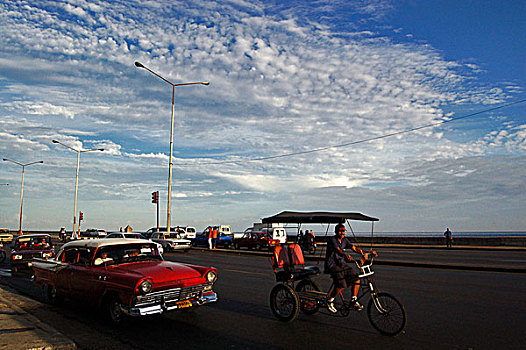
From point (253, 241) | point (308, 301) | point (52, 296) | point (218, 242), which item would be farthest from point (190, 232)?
point (308, 301)

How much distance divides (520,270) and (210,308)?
13.2 m

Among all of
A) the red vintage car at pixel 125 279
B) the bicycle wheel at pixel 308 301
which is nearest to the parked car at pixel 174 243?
the red vintage car at pixel 125 279

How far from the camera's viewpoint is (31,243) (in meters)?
19.7

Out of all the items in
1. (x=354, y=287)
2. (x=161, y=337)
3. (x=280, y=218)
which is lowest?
(x=161, y=337)

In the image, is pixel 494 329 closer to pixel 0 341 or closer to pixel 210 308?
pixel 210 308

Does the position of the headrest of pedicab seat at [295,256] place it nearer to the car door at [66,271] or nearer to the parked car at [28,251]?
the car door at [66,271]

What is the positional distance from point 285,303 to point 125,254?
341 centimetres

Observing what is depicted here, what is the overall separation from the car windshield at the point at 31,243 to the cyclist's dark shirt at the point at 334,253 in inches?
617

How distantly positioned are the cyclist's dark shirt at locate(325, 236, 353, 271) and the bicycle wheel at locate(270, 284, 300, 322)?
92cm

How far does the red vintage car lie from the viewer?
25.6 feet

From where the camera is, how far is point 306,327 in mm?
8117

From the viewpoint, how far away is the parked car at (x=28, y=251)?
1803 cm

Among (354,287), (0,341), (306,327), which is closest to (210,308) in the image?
(306,327)

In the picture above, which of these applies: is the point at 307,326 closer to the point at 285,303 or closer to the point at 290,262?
the point at 285,303
